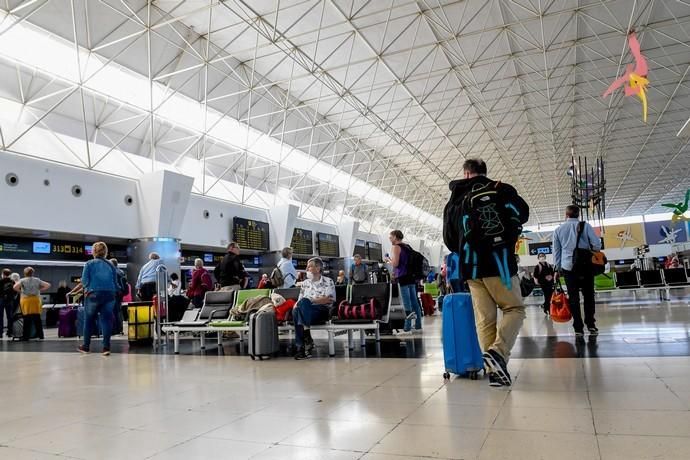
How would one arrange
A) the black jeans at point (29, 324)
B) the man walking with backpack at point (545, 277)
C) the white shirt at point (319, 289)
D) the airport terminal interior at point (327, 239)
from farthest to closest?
the man walking with backpack at point (545, 277), the black jeans at point (29, 324), the white shirt at point (319, 289), the airport terminal interior at point (327, 239)

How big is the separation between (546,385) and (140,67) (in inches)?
678

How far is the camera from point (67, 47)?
1505 centimetres

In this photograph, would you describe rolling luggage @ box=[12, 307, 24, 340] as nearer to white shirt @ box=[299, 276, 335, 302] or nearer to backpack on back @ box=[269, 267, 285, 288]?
backpack on back @ box=[269, 267, 285, 288]

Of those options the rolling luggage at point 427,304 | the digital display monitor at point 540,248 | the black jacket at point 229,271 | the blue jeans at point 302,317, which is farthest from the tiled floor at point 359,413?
the digital display monitor at point 540,248

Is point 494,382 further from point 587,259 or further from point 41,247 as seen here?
point 41,247

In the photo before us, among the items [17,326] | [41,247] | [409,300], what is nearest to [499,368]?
[409,300]

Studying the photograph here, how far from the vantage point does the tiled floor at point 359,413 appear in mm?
2416

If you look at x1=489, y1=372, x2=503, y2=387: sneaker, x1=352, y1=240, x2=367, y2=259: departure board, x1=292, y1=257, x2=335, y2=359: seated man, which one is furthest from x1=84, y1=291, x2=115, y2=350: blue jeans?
x1=352, y1=240, x2=367, y2=259: departure board

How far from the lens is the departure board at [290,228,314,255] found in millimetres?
26188

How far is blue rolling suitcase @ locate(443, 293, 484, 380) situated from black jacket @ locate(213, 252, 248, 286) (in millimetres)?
5856

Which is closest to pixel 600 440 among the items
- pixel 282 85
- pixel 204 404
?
pixel 204 404

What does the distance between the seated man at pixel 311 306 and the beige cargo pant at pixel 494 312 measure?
275 centimetres

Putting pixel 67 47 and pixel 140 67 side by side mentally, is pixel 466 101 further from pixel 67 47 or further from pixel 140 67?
pixel 67 47

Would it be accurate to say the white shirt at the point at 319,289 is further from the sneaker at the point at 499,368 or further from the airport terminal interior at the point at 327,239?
the sneaker at the point at 499,368
